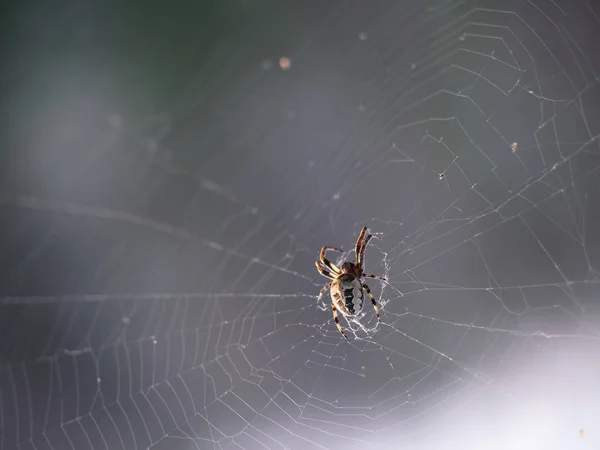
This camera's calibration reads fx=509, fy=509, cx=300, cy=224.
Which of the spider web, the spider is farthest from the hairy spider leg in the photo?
the spider web

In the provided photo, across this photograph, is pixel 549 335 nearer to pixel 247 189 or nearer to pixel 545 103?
pixel 545 103

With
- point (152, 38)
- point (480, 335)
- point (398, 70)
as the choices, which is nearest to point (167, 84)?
point (152, 38)

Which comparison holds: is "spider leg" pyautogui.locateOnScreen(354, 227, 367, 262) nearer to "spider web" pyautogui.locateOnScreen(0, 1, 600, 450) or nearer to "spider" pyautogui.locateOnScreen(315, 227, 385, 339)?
"spider" pyautogui.locateOnScreen(315, 227, 385, 339)

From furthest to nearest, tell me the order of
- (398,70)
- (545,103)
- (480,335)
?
(480,335) < (545,103) < (398,70)

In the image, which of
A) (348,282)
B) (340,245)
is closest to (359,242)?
(348,282)

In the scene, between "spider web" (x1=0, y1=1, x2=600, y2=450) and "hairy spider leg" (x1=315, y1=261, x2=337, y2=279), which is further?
"hairy spider leg" (x1=315, y1=261, x2=337, y2=279)

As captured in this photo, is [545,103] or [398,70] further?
[545,103]

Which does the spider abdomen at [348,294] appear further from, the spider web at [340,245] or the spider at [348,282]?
the spider web at [340,245]
